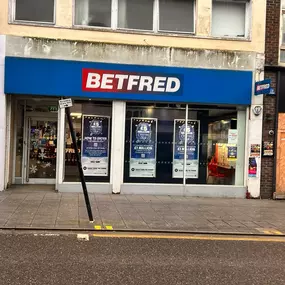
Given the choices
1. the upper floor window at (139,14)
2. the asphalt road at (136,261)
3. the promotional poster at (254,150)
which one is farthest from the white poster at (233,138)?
the asphalt road at (136,261)

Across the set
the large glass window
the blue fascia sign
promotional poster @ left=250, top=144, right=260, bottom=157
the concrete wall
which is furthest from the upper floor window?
promotional poster @ left=250, top=144, right=260, bottom=157

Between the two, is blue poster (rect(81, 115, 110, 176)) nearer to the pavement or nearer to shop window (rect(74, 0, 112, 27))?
the pavement

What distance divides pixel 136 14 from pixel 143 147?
3.96 meters

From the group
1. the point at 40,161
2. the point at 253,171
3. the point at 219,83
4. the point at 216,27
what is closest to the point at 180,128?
the point at 219,83

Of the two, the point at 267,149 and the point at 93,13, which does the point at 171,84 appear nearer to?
the point at 93,13

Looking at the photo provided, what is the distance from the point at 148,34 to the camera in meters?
11.6

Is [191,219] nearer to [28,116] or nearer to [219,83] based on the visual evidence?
[219,83]

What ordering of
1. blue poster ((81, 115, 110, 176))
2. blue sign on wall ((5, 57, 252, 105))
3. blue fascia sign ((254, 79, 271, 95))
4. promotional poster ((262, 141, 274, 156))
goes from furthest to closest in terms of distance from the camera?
promotional poster ((262, 141, 274, 156)), blue poster ((81, 115, 110, 176)), blue sign on wall ((5, 57, 252, 105)), blue fascia sign ((254, 79, 271, 95))

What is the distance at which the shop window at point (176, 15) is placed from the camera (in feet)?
39.0

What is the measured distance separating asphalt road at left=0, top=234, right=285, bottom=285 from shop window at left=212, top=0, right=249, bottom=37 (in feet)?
23.9

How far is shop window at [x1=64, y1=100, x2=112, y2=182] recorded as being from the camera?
11.6 m

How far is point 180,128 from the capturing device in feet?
39.5

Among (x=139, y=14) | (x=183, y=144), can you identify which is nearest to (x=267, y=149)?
(x=183, y=144)

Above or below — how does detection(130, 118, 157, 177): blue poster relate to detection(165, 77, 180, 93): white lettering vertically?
below
